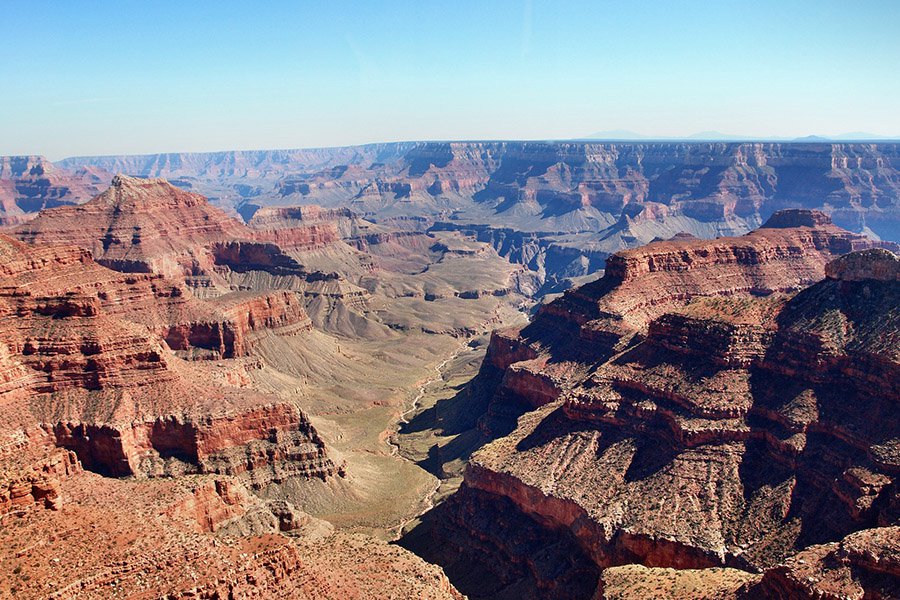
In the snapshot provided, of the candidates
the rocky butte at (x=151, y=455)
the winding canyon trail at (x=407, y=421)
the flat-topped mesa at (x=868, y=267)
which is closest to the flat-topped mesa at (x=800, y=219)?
the winding canyon trail at (x=407, y=421)

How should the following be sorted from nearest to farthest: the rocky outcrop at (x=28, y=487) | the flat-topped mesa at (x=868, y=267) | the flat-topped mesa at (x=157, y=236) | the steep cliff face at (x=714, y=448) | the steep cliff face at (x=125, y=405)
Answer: the rocky outcrop at (x=28, y=487)
the steep cliff face at (x=714, y=448)
the steep cliff face at (x=125, y=405)
the flat-topped mesa at (x=868, y=267)
the flat-topped mesa at (x=157, y=236)

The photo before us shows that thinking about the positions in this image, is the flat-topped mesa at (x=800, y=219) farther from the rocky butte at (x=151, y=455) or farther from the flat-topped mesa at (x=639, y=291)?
the rocky butte at (x=151, y=455)

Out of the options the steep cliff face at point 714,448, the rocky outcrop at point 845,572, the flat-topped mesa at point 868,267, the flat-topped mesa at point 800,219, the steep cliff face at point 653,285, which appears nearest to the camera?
the rocky outcrop at point 845,572

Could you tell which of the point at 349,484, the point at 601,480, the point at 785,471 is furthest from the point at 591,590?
the point at 349,484

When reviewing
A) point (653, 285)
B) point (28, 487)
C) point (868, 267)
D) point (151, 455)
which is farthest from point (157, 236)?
point (868, 267)

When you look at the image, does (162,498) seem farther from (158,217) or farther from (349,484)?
(158,217)

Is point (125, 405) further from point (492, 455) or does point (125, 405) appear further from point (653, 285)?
point (653, 285)
